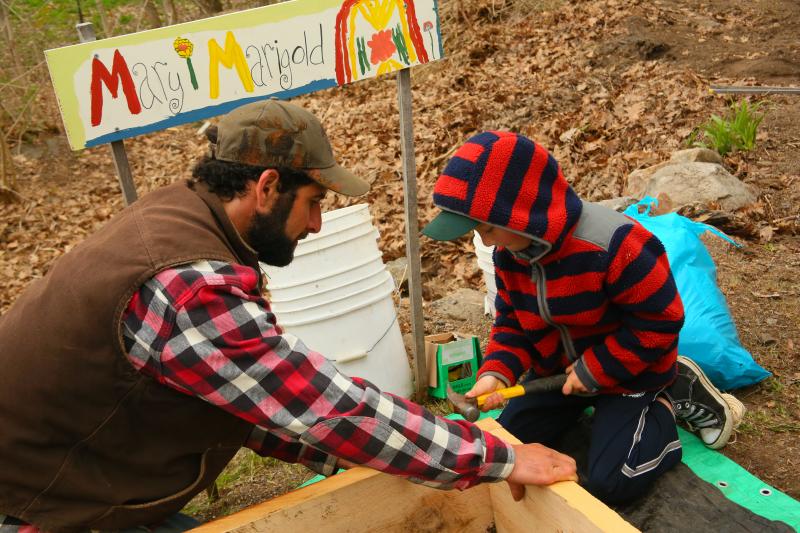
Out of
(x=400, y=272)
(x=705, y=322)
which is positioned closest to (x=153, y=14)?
(x=400, y=272)

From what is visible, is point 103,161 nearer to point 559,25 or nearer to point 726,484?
point 559,25

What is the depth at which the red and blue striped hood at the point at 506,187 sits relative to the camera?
7.23 ft

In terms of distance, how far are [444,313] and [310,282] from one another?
4.57 ft

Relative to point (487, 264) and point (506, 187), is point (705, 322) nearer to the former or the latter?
point (487, 264)

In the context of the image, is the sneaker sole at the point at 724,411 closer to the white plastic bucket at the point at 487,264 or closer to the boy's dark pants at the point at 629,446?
the boy's dark pants at the point at 629,446

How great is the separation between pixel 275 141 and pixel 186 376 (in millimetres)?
658

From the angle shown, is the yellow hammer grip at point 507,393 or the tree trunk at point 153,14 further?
the tree trunk at point 153,14

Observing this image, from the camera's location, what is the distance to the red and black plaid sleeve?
1543mm

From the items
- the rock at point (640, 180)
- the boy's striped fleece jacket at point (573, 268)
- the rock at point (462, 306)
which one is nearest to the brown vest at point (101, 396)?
the boy's striped fleece jacket at point (573, 268)

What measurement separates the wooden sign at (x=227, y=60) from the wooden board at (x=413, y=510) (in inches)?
62.2

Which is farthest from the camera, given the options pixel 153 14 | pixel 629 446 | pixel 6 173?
pixel 153 14

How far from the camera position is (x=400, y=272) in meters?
5.27

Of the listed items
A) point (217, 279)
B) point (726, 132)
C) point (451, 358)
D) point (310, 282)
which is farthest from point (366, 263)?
point (726, 132)

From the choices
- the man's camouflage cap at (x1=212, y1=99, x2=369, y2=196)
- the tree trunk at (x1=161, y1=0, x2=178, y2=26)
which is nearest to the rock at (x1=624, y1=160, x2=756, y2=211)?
the man's camouflage cap at (x1=212, y1=99, x2=369, y2=196)
